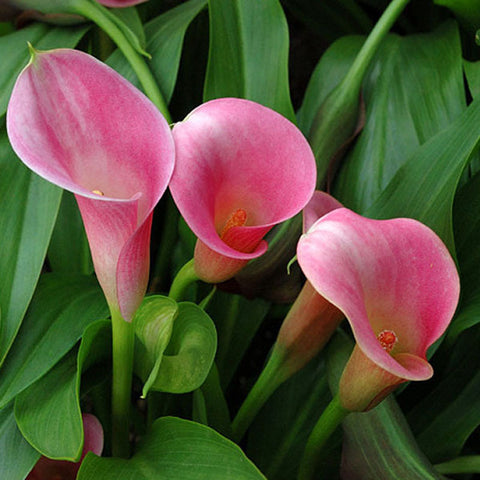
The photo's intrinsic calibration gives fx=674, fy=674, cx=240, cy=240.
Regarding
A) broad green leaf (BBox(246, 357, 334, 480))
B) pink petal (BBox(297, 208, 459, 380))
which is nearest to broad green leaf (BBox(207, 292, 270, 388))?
broad green leaf (BBox(246, 357, 334, 480))

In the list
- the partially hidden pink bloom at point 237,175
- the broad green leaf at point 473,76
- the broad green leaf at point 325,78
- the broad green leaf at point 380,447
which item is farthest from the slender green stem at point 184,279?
the broad green leaf at point 473,76

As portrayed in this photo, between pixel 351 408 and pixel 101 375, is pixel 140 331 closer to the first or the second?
pixel 101 375

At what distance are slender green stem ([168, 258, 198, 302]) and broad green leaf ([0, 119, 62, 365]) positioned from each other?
117mm

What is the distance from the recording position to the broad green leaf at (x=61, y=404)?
1.54 ft

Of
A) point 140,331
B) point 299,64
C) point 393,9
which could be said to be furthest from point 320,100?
point 140,331

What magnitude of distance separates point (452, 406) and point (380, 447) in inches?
6.7

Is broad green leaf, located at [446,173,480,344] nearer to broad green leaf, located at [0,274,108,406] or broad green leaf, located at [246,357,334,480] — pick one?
broad green leaf, located at [246,357,334,480]

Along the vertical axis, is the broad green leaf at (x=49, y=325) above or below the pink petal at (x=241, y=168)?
below

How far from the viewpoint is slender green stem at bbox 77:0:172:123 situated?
650 millimetres

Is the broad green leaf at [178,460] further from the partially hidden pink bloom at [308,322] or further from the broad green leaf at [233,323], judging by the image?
the broad green leaf at [233,323]

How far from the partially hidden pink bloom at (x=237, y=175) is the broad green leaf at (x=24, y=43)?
281 millimetres

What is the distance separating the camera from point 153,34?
0.76 meters

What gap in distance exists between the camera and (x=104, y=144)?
46 cm

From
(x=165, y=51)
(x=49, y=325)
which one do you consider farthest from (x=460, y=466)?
(x=165, y=51)
